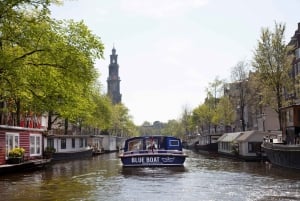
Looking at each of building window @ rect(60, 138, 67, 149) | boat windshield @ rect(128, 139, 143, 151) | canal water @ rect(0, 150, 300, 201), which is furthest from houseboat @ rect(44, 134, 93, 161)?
canal water @ rect(0, 150, 300, 201)

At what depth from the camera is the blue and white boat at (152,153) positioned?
41.5 metres

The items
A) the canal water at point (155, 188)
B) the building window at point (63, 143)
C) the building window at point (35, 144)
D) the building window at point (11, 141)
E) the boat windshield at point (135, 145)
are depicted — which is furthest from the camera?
the building window at point (63, 143)

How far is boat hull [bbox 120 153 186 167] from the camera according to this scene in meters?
41.4

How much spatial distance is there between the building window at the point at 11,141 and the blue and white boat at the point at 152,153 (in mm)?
9263

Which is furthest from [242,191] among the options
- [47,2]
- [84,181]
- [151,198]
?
[47,2]

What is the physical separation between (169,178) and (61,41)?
1177 cm

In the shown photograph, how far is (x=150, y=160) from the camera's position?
136ft

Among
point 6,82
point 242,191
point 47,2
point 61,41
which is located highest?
point 47,2

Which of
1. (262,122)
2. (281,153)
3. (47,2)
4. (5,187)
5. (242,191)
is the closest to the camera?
(242,191)

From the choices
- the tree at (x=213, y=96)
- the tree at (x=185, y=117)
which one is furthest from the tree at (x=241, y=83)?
the tree at (x=185, y=117)

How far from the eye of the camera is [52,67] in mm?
30734

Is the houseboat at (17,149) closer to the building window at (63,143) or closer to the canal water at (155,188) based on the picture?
the canal water at (155,188)

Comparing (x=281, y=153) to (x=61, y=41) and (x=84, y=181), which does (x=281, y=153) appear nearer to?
(x=84, y=181)

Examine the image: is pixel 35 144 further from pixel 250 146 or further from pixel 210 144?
pixel 210 144
